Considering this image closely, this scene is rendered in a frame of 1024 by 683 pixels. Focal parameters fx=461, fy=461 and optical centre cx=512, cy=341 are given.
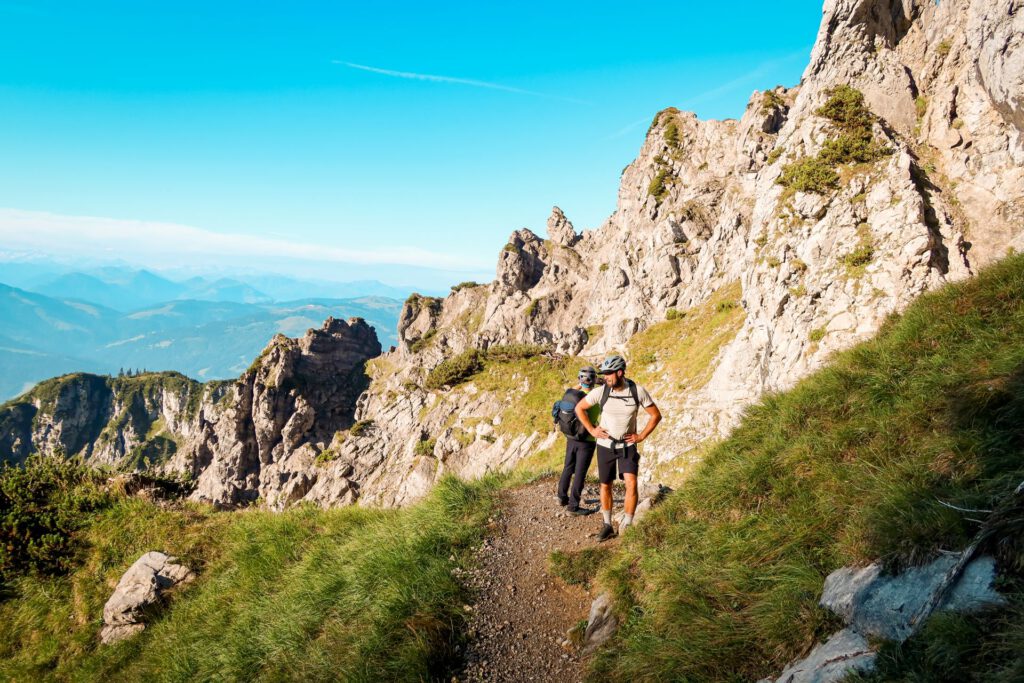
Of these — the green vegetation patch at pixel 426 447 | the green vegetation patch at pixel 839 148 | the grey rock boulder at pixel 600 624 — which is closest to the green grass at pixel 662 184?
the green vegetation patch at pixel 839 148

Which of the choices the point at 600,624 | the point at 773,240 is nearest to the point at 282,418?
the point at 773,240

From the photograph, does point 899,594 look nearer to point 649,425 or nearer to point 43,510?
point 649,425

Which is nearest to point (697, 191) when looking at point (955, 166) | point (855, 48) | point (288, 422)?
point (855, 48)

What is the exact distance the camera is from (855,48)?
2289 cm

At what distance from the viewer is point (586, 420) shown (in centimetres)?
862

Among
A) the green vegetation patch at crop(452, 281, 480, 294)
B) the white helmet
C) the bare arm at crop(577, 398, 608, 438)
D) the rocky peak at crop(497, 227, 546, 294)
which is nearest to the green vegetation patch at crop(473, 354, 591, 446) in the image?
the bare arm at crop(577, 398, 608, 438)

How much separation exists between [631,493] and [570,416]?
1808 millimetres

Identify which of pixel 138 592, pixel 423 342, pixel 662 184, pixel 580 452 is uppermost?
pixel 662 184

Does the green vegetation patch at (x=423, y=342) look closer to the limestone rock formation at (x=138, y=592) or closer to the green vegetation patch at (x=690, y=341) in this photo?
the green vegetation patch at (x=690, y=341)

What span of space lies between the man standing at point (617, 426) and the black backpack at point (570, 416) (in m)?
0.54

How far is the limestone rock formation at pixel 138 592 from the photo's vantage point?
29.7 ft

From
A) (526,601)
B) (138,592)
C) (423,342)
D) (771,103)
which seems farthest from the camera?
(423,342)

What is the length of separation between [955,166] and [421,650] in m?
24.7

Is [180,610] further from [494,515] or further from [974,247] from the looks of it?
[974,247]
